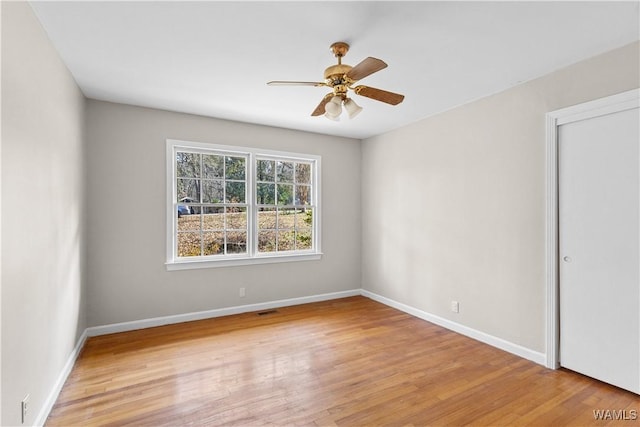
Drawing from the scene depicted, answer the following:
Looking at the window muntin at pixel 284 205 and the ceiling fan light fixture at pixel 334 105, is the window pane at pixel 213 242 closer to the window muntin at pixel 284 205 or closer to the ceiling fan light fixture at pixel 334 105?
the window muntin at pixel 284 205

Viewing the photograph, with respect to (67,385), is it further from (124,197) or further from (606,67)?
(606,67)

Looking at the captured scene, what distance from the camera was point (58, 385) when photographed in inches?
93.3

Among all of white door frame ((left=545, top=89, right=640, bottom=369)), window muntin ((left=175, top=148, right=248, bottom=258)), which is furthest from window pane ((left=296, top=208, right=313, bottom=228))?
white door frame ((left=545, top=89, right=640, bottom=369))

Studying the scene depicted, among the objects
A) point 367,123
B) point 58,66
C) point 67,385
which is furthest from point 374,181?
point 67,385

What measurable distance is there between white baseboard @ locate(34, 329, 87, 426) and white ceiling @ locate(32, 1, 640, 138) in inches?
97.4

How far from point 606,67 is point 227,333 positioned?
13.8ft

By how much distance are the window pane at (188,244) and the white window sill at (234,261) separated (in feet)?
0.46

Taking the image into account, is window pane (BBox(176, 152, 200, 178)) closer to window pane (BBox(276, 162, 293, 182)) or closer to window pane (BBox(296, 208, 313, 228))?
window pane (BBox(276, 162, 293, 182))

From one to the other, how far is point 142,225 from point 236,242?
1.14 metres

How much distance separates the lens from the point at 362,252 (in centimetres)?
526

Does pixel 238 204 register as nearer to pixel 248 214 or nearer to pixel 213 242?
pixel 248 214

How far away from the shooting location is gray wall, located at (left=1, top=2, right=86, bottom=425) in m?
1.63

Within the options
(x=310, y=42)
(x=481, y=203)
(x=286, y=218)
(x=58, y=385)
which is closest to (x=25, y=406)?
(x=58, y=385)

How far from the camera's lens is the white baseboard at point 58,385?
6.63 feet
